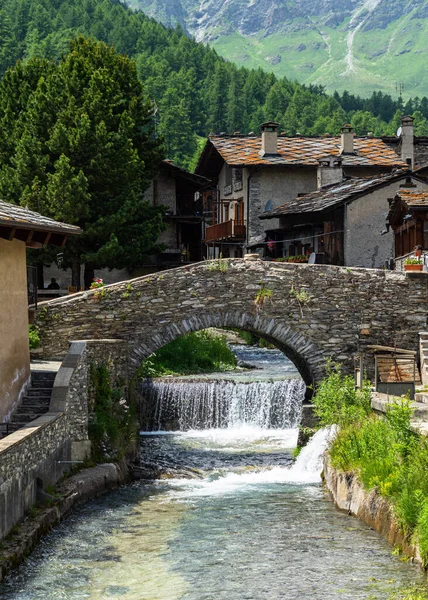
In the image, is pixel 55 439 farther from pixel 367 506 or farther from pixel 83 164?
pixel 83 164

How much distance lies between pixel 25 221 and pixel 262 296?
7953mm

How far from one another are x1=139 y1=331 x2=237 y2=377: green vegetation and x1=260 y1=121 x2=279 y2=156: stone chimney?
33.7ft

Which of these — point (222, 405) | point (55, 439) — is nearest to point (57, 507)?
point (55, 439)

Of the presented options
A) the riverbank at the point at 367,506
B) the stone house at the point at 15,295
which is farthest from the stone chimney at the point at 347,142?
the riverbank at the point at 367,506

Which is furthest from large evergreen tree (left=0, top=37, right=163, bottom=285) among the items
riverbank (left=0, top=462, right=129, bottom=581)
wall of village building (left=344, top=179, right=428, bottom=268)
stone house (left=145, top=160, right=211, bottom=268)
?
riverbank (left=0, top=462, right=129, bottom=581)

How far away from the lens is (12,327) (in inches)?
699

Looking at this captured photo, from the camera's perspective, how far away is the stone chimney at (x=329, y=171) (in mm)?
41094

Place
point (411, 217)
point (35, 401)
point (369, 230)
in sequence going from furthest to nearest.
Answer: point (369, 230), point (411, 217), point (35, 401)

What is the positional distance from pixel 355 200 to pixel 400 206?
248 inches

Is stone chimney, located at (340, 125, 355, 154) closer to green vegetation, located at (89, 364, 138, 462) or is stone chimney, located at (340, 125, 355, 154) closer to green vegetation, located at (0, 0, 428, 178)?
green vegetation, located at (89, 364, 138, 462)

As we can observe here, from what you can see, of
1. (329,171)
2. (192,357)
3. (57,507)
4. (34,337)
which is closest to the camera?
(57,507)

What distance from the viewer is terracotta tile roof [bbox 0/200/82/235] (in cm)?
1566

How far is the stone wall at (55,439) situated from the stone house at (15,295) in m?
0.71

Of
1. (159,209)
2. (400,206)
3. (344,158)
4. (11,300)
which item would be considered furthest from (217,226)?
(11,300)
